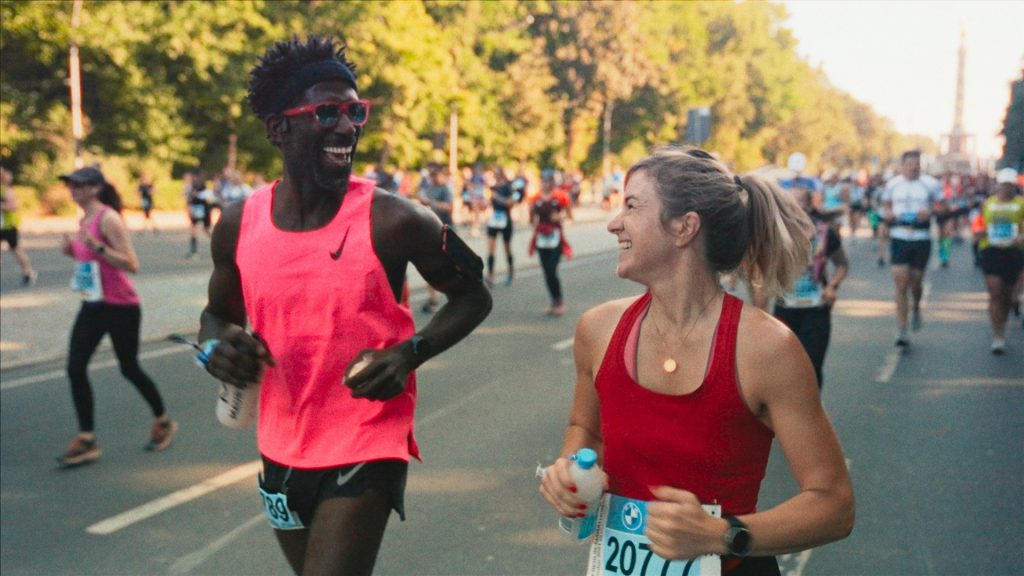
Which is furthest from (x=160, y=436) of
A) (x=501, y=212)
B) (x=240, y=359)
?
(x=501, y=212)

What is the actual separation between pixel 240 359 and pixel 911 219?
411 inches

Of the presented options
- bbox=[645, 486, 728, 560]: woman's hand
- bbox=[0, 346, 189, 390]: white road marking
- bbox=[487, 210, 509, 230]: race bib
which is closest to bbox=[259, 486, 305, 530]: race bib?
bbox=[645, 486, 728, 560]: woman's hand

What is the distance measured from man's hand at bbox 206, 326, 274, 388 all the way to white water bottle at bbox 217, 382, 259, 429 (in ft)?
0.12

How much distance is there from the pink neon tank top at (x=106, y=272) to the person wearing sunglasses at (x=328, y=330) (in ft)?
13.0

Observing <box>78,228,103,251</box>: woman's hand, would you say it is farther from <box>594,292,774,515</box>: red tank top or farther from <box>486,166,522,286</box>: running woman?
<box>486,166,522,286</box>: running woman

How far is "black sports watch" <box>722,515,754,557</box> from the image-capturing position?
6.63 feet

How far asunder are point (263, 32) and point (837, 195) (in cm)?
2066

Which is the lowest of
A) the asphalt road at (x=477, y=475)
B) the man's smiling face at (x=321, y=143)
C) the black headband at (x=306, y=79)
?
the asphalt road at (x=477, y=475)

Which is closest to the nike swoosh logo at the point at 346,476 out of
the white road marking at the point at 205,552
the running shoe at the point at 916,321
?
the white road marking at the point at 205,552

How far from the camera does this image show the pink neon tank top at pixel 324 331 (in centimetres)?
297

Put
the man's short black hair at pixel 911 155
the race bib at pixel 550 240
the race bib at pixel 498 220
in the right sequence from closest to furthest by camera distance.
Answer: the man's short black hair at pixel 911 155 < the race bib at pixel 550 240 < the race bib at pixel 498 220

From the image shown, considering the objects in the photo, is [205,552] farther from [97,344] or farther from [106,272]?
[106,272]

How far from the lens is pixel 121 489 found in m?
6.10

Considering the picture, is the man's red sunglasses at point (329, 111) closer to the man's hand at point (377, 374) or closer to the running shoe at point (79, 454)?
→ the man's hand at point (377, 374)
